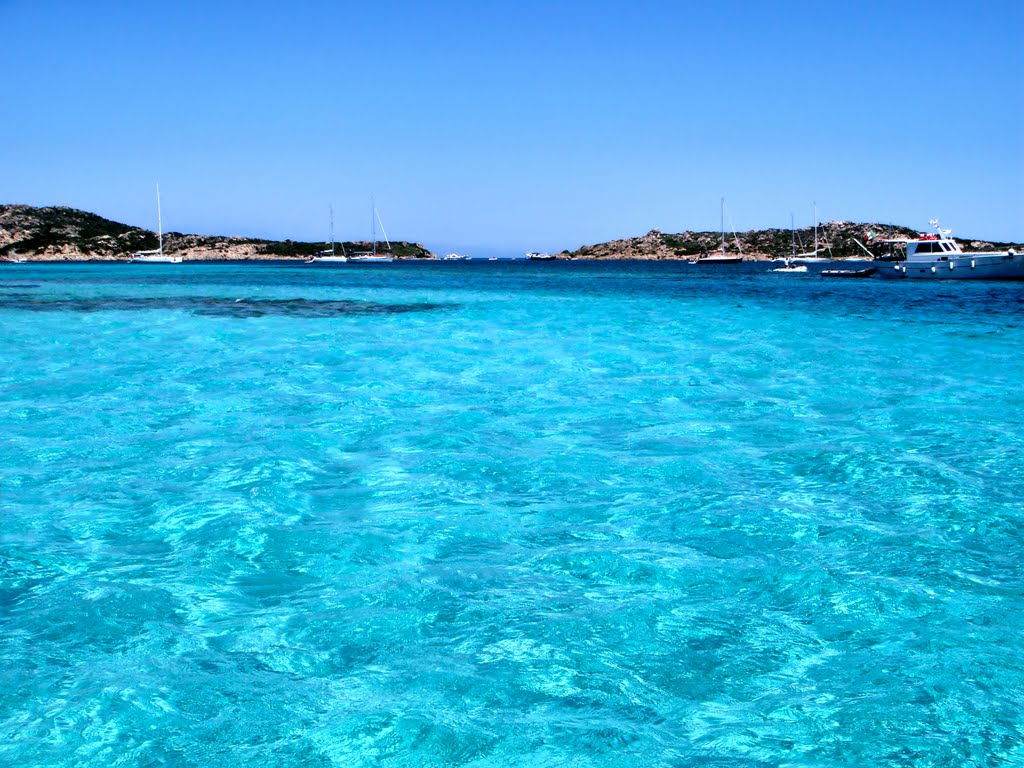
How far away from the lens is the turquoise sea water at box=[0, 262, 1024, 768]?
4496 millimetres

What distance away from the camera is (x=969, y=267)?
5988cm

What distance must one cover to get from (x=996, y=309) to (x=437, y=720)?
39.0 m

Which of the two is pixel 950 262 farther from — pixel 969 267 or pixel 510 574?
pixel 510 574

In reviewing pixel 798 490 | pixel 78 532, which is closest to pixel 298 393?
pixel 78 532

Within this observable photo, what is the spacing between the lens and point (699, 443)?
11.3 metres

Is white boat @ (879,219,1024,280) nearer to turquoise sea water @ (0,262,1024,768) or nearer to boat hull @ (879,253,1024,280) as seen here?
boat hull @ (879,253,1024,280)

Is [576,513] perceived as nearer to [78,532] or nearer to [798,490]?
[798,490]

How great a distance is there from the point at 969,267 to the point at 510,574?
6398cm

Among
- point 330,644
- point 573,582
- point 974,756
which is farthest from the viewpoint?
point 573,582

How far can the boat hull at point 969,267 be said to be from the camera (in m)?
57.9

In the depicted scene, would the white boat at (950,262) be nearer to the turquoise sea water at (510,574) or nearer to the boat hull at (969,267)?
the boat hull at (969,267)

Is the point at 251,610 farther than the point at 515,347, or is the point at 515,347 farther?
the point at 515,347

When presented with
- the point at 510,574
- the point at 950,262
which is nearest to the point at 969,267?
the point at 950,262

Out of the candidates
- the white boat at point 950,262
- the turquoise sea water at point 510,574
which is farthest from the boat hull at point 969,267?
the turquoise sea water at point 510,574
